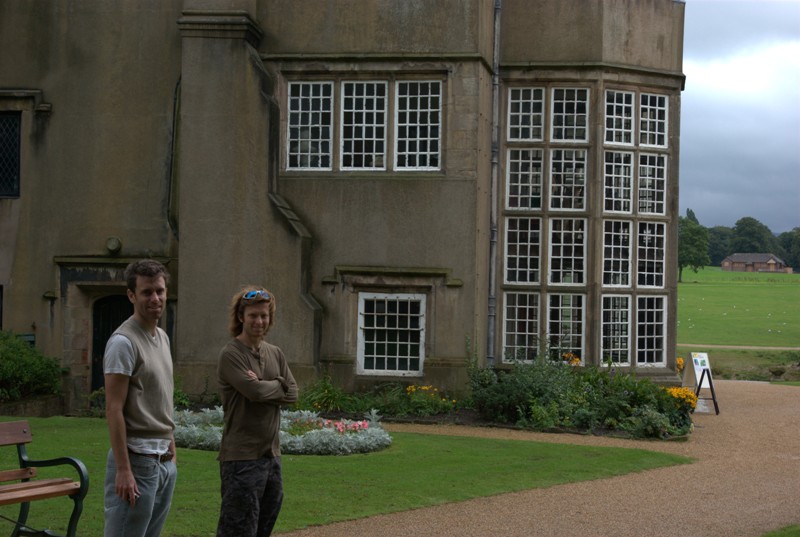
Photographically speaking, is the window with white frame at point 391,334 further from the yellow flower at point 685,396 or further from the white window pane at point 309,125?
the yellow flower at point 685,396

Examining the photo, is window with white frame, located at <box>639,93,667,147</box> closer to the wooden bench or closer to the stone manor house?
the stone manor house

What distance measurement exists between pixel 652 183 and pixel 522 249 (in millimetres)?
2727

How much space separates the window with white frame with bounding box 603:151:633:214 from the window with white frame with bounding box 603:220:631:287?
0.95ft

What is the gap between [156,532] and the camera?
6.75 metres

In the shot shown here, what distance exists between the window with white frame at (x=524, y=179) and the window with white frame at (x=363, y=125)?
2547mm

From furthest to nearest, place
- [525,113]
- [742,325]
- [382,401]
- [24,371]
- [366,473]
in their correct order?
[742,325] < [525,113] < [382,401] < [24,371] < [366,473]

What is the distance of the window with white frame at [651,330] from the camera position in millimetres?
20000

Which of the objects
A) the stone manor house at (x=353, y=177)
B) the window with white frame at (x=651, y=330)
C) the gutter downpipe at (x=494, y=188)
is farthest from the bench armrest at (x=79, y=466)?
the window with white frame at (x=651, y=330)

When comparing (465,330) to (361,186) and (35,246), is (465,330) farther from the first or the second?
(35,246)

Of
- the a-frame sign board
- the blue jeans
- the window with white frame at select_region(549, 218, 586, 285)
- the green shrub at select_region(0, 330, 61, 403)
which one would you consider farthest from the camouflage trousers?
the a-frame sign board

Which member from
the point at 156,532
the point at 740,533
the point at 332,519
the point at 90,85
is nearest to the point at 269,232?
the point at 90,85

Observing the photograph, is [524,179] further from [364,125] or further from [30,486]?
[30,486]

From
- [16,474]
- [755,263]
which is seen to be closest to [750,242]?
[755,263]

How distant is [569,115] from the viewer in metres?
19.8
